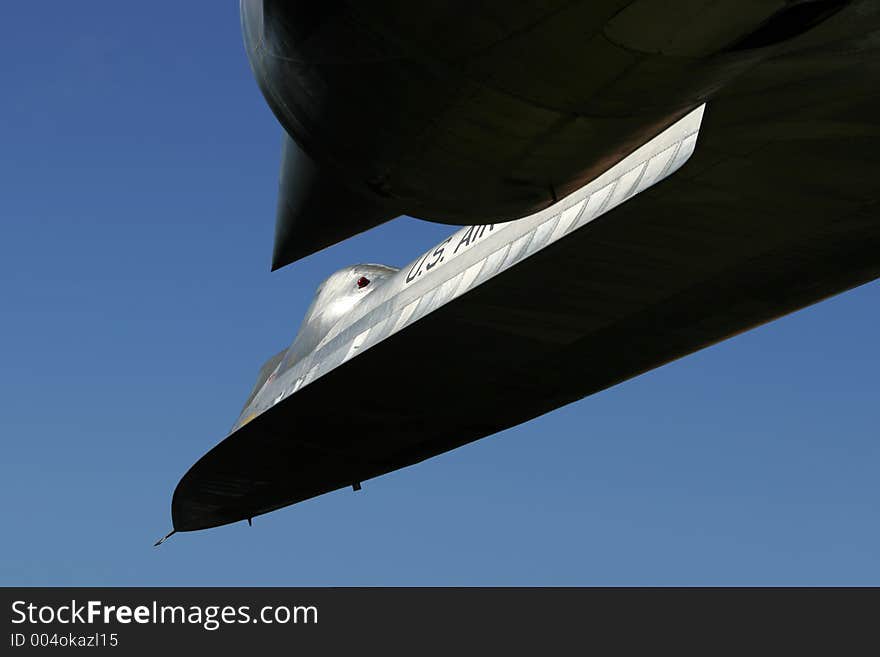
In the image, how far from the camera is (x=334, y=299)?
751 inches

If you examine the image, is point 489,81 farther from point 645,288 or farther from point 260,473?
point 260,473

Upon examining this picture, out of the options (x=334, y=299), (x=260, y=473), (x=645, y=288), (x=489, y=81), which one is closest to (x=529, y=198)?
(x=489, y=81)

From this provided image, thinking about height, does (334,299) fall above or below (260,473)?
above

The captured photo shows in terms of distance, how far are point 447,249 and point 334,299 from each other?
15.8ft

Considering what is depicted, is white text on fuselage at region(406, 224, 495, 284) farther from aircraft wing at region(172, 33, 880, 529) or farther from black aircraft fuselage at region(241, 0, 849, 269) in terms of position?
black aircraft fuselage at region(241, 0, 849, 269)

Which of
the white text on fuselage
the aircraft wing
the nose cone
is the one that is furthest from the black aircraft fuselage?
the nose cone

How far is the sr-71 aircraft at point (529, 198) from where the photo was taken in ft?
12.2

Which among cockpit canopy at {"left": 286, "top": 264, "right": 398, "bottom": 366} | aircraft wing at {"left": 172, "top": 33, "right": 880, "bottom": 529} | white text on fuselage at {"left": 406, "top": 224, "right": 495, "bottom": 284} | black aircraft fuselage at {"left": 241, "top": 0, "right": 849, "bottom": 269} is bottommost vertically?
black aircraft fuselage at {"left": 241, "top": 0, "right": 849, "bottom": 269}

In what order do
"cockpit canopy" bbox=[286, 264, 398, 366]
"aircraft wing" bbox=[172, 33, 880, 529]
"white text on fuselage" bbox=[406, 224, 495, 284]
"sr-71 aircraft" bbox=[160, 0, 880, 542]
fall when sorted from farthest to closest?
"cockpit canopy" bbox=[286, 264, 398, 366] < "white text on fuselage" bbox=[406, 224, 495, 284] < "aircraft wing" bbox=[172, 33, 880, 529] < "sr-71 aircraft" bbox=[160, 0, 880, 542]

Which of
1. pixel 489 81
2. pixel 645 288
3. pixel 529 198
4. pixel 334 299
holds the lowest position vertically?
pixel 489 81

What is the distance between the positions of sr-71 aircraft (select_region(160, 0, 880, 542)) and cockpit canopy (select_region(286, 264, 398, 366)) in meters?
0.07

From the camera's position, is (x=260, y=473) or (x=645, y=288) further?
(x=260, y=473)

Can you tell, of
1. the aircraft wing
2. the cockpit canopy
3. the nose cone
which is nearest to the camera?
the aircraft wing

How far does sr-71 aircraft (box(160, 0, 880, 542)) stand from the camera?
3.73 metres
